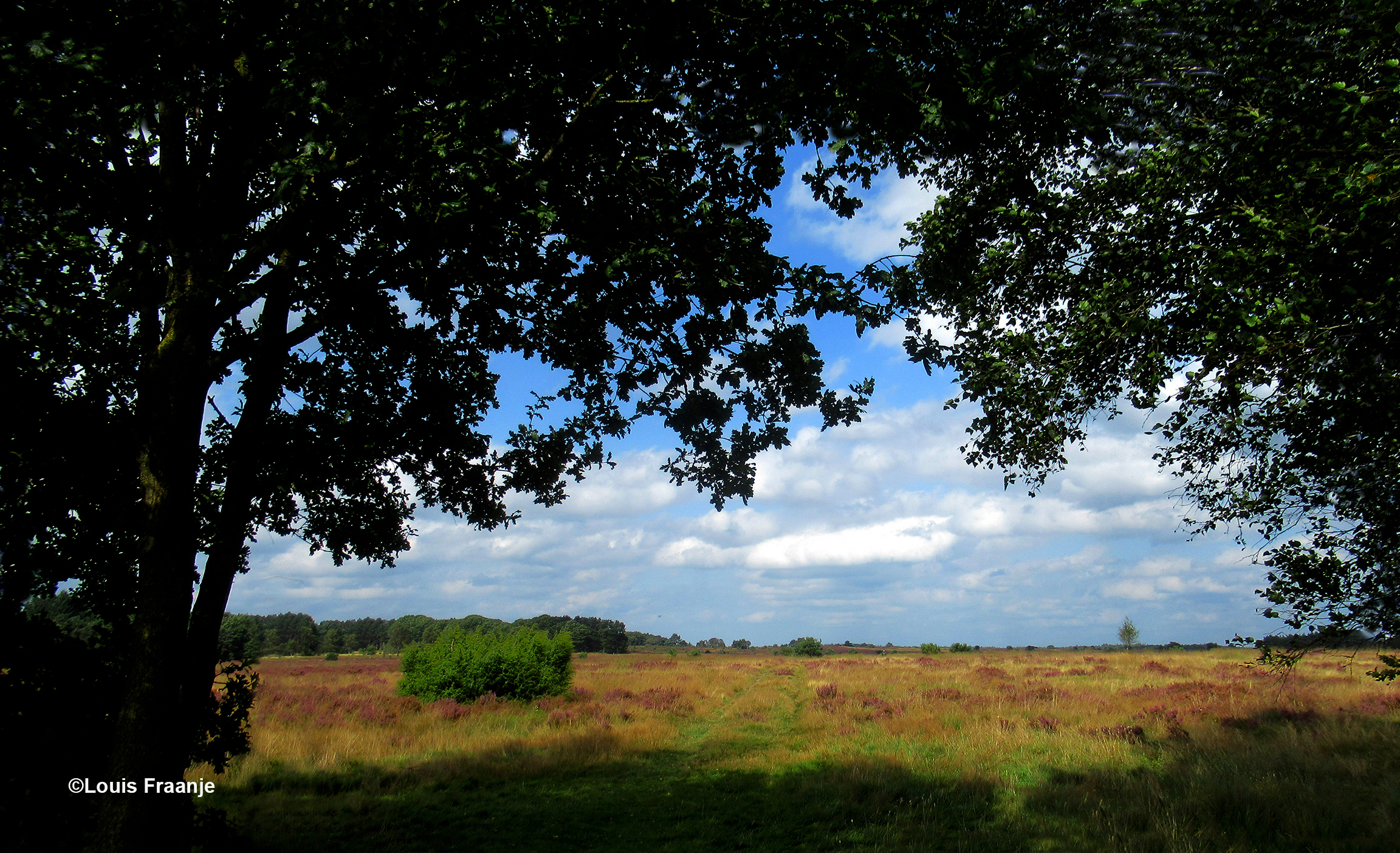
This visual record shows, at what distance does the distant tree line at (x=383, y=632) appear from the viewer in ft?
303

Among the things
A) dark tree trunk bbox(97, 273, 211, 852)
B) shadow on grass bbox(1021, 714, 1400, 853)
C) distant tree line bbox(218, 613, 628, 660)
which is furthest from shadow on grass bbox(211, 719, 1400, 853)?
distant tree line bbox(218, 613, 628, 660)

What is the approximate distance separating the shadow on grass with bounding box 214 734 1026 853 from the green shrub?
1009 centimetres

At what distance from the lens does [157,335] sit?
657cm

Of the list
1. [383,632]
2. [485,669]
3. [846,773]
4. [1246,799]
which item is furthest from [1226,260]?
[383,632]

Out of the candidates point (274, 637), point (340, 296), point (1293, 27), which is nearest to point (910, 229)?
point (1293, 27)

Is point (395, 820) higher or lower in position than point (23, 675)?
lower

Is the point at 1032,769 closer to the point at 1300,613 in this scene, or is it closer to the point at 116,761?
the point at 1300,613

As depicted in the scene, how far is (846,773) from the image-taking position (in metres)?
12.8

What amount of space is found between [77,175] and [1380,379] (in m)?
11.3

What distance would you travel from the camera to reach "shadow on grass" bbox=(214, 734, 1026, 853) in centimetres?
915

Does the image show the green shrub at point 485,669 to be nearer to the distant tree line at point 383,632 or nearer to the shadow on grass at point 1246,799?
the shadow on grass at point 1246,799

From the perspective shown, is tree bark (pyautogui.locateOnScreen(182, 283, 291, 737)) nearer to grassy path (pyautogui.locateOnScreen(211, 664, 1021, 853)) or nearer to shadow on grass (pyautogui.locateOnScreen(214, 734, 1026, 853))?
grassy path (pyautogui.locateOnScreen(211, 664, 1021, 853))

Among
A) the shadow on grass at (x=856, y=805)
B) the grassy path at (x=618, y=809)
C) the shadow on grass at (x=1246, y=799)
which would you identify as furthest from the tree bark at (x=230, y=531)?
the shadow on grass at (x=1246, y=799)

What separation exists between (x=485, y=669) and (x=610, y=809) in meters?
14.8
